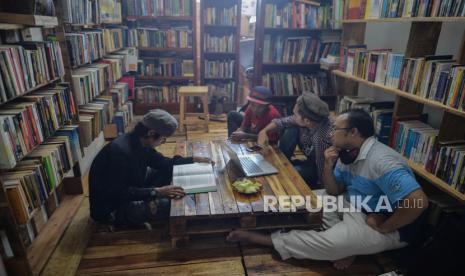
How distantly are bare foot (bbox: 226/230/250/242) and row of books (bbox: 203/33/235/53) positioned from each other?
3.46m

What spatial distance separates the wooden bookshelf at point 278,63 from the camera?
12.8 feet

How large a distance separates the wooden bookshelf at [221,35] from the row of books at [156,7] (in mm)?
270

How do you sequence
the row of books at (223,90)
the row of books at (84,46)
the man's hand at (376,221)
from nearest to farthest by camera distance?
1. the man's hand at (376,221)
2. the row of books at (84,46)
3. the row of books at (223,90)

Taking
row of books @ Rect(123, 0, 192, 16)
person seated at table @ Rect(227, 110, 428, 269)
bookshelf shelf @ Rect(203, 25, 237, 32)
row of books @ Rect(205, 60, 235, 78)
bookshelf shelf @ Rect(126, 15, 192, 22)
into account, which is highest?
row of books @ Rect(123, 0, 192, 16)

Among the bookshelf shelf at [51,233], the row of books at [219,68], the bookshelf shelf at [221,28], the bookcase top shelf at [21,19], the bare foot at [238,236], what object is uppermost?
the bookcase top shelf at [21,19]

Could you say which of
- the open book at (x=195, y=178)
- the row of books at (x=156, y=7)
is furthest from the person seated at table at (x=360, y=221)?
the row of books at (x=156, y=7)

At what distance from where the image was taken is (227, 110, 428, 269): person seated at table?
1750 millimetres

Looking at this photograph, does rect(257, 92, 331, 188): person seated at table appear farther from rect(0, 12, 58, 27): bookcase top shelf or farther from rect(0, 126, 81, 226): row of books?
rect(0, 12, 58, 27): bookcase top shelf

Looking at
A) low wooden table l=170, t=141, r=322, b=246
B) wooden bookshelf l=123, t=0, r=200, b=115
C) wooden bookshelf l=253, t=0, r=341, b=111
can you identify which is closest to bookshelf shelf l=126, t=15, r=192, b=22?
wooden bookshelf l=123, t=0, r=200, b=115

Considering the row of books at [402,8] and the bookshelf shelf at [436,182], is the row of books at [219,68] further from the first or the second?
the bookshelf shelf at [436,182]

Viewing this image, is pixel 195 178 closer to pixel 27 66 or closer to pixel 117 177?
pixel 117 177

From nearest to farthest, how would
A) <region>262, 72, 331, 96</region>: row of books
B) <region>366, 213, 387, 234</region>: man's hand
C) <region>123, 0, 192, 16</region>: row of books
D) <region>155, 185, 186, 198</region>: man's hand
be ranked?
<region>366, 213, 387, 234</region>: man's hand, <region>155, 185, 186, 198</region>: man's hand, <region>262, 72, 331, 96</region>: row of books, <region>123, 0, 192, 16</region>: row of books

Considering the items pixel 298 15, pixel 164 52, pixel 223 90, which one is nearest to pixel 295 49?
pixel 298 15

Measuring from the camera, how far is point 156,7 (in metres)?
4.48
